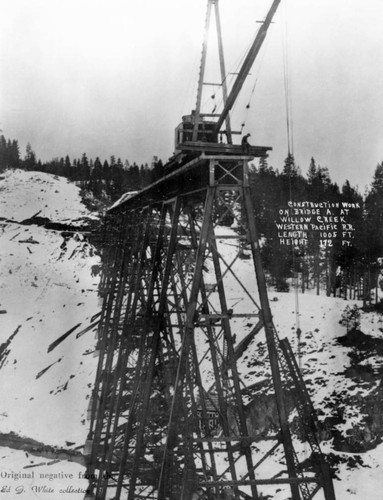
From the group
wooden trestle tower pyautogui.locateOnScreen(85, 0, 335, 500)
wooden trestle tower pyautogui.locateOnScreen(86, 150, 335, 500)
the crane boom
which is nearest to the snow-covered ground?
wooden trestle tower pyautogui.locateOnScreen(85, 0, 335, 500)

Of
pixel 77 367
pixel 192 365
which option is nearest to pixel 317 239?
pixel 77 367

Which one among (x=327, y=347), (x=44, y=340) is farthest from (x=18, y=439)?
(x=327, y=347)

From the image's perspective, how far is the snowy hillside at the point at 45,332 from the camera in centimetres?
1947

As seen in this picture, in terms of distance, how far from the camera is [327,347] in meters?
22.1

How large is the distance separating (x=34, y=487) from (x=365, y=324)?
16.7 metres

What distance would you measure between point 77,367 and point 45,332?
4295 millimetres

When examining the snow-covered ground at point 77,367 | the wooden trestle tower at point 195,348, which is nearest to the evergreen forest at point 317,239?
→ the snow-covered ground at point 77,367

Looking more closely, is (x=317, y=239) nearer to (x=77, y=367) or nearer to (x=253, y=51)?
(x=77, y=367)

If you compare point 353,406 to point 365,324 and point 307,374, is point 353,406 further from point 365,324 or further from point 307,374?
point 365,324

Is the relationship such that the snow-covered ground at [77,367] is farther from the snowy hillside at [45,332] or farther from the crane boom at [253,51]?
the crane boom at [253,51]

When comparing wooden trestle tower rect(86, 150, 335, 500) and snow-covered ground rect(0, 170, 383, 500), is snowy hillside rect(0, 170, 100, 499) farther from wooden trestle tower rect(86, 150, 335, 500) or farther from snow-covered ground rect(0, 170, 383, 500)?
wooden trestle tower rect(86, 150, 335, 500)

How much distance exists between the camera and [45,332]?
26547 millimetres

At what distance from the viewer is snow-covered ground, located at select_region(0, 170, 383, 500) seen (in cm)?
1576

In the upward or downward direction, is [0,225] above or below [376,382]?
above
